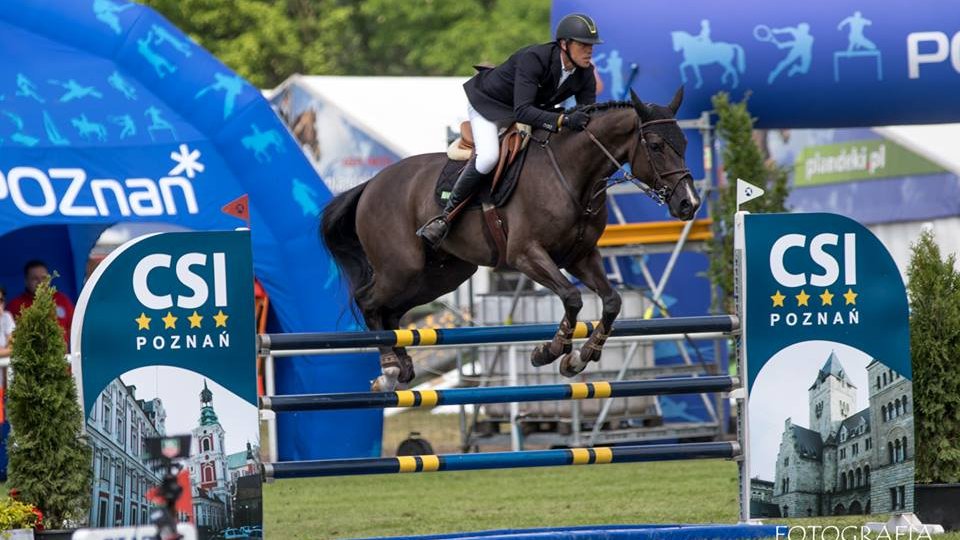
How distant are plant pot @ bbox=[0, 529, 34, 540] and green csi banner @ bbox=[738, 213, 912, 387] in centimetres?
293

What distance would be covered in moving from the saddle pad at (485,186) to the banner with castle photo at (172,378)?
140 cm

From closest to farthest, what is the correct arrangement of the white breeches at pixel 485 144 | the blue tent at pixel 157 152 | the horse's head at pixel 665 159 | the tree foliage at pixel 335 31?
1. the horse's head at pixel 665 159
2. the white breeches at pixel 485 144
3. the blue tent at pixel 157 152
4. the tree foliage at pixel 335 31

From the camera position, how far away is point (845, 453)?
6.47 metres

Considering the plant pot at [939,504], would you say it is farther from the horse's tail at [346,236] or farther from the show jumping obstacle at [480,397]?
the horse's tail at [346,236]

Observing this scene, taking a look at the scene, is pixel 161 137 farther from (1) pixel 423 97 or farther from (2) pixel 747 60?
(1) pixel 423 97

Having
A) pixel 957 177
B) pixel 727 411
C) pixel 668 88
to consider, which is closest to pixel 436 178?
pixel 668 88

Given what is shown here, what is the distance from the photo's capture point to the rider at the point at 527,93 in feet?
22.1

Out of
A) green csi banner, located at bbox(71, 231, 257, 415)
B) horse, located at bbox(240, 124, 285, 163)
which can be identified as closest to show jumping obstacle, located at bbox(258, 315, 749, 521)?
green csi banner, located at bbox(71, 231, 257, 415)

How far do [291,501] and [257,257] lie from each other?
1831mm

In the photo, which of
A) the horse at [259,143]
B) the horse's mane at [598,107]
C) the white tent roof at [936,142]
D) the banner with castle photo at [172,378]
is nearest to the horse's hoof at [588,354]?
the horse's mane at [598,107]

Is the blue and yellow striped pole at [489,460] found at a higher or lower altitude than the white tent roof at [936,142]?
lower

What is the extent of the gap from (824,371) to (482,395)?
147 centimetres

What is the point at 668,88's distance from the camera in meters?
10.9

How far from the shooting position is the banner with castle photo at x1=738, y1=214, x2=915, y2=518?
6398 mm
